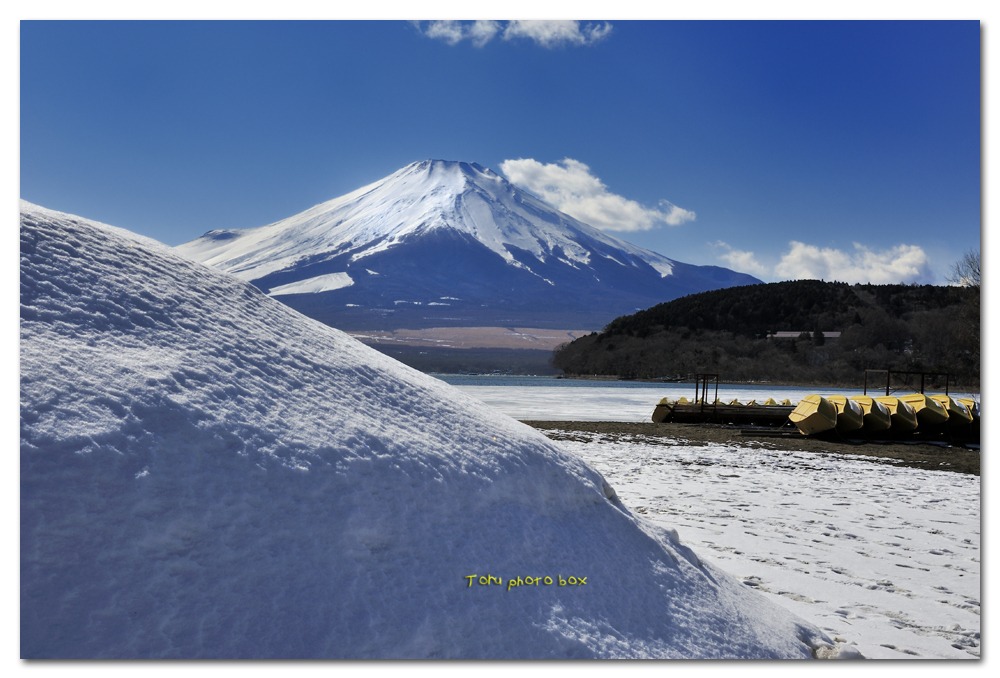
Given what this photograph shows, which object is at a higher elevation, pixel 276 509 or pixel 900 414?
pixel 900 414

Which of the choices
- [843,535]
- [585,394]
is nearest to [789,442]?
[843,535]

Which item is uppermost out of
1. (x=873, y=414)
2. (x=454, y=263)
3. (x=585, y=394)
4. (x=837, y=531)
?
(x=454, y=263)

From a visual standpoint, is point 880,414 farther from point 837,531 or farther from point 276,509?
point 276,509

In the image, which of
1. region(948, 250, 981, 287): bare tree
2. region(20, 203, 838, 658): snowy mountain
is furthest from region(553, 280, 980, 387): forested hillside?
region(20, 203, 838, 658): snowy mountain

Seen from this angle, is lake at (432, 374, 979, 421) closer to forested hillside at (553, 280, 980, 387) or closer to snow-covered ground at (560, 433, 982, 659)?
forested hillside at (553, 280, 980, 387)

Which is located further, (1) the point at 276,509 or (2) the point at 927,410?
(2) the point at 927,410

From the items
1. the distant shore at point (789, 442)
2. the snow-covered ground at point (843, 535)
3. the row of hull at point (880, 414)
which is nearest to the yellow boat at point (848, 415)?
the row of hull at point (880, 414)

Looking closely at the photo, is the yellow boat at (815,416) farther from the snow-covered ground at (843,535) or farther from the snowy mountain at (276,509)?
the snowy mountain at (276,509)

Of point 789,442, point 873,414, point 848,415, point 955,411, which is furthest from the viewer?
point 848,415
